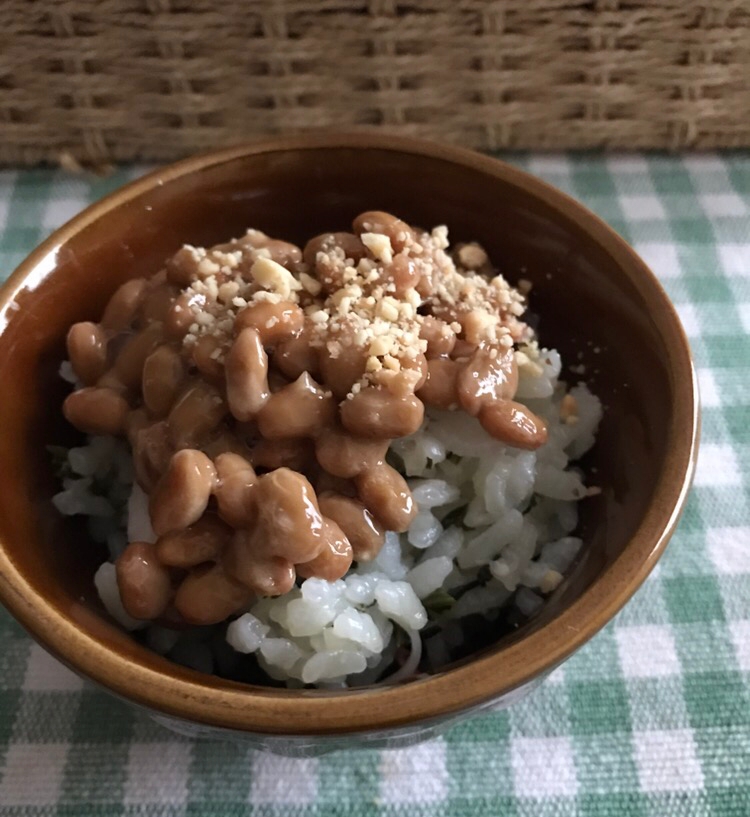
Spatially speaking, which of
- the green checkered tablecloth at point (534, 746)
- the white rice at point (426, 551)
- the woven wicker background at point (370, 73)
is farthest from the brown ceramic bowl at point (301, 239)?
the woven wicker background at point (370, 73)

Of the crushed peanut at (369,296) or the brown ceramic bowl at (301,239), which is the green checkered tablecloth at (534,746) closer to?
the brown ceramic bowl at (301,239)

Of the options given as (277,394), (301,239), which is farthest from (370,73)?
(277,394)

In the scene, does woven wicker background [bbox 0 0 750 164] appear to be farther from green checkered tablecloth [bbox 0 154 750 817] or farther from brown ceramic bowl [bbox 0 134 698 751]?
green checkered tablecloth [bbox 0 154 750 817]

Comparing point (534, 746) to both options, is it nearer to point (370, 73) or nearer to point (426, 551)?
point (426, 551)

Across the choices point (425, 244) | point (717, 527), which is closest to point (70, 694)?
point (425, 244)

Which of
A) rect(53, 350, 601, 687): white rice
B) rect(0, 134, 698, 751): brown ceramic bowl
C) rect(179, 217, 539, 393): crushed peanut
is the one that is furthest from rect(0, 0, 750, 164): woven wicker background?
rect(53, 350, 601, 687): white rice

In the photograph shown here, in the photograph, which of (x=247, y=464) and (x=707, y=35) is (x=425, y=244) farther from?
(x=707, y=35)
